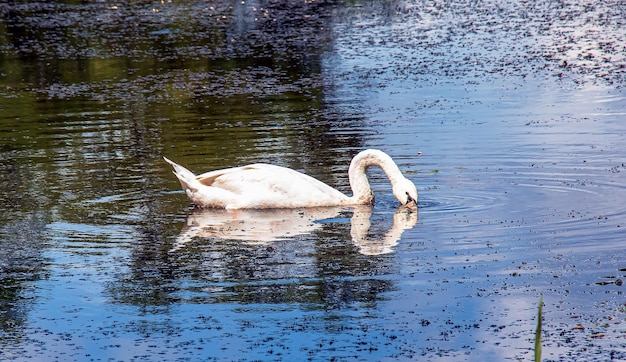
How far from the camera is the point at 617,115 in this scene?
14766 millimetres

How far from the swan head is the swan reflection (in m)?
0.07

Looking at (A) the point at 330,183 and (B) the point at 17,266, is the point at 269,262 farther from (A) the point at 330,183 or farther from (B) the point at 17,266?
(A) the point at 330,183

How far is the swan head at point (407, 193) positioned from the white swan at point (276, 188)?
1cm

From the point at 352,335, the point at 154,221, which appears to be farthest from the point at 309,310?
the point at 154,221

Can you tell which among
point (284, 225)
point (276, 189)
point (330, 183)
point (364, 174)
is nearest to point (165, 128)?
point (330, 183)

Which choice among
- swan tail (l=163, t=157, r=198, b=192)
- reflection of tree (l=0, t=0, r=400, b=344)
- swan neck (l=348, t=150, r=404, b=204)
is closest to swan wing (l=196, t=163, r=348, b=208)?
swan neck (l=348, t=150, r=404, b=204)

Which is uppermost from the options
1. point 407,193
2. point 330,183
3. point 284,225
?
point 407,193

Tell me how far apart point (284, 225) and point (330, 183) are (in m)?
1.85

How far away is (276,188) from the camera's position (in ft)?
36.9

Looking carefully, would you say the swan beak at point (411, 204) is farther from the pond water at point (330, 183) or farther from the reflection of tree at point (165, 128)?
the reflection of tree at point (165, 128)

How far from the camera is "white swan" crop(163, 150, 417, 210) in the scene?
1118 centimetres

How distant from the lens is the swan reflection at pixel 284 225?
9.65m

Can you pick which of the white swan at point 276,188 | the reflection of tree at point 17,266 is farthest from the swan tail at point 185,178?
the reflection of tree at point 17,266

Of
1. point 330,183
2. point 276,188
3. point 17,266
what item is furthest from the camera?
point 330,183
